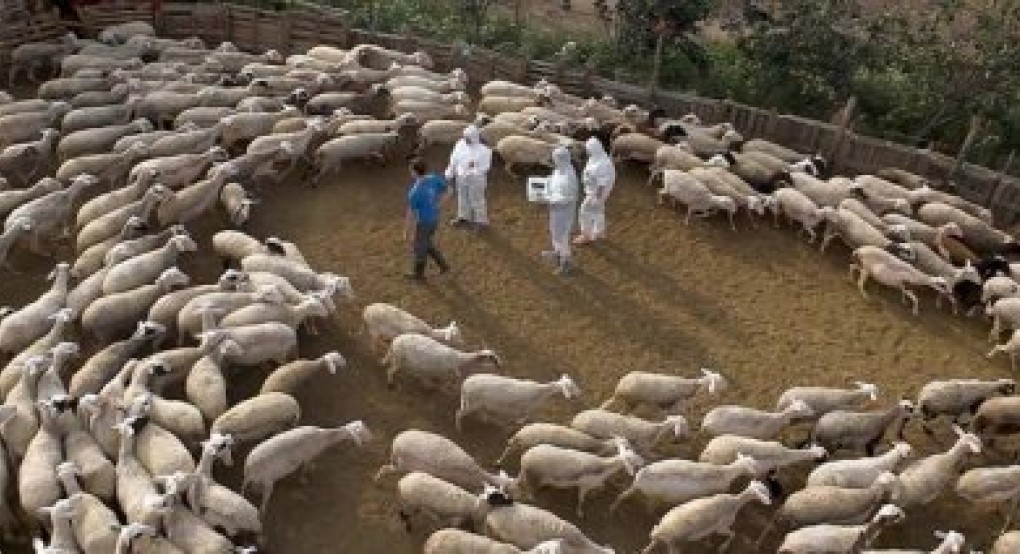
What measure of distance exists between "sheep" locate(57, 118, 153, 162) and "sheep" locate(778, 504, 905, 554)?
11395 millimetres

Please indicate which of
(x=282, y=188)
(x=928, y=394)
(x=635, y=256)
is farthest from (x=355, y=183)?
(x=928, y=394)

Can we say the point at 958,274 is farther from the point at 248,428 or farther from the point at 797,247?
the point at 248,428

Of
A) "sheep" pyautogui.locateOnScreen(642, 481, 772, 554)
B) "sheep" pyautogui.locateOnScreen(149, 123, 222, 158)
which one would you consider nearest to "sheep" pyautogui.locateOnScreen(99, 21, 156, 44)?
"sheep" pyautogui.locateOnScreen(149, 123, 222, 158)

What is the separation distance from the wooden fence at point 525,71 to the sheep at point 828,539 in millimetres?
9186

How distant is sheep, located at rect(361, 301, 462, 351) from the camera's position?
1378 cm

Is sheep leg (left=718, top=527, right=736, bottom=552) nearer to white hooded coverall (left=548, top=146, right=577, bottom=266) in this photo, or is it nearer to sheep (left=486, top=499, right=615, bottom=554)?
sheep (left=486, top=499, right=615, bottom=554)

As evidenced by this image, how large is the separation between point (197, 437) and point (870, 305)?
9713mm

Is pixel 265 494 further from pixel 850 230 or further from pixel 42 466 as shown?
pixel 850 230

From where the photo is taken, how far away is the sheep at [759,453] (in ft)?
40.0

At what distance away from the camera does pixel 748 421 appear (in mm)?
12773

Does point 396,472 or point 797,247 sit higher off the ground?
point 797,247

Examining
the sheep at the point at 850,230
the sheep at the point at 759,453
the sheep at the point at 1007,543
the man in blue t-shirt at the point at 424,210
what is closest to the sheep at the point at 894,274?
the sheep at the point at 850,230

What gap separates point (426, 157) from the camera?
18.6 meters

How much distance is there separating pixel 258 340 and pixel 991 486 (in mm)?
8608
